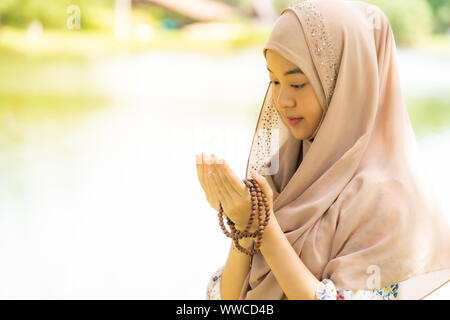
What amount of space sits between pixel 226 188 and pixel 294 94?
23 cm

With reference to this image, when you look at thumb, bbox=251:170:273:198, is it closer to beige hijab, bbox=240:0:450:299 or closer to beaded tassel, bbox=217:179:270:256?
beaded tassel, bbox=217:179:270:256

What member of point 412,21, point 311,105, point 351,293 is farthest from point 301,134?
point 412,21

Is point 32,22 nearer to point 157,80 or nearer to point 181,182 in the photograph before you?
point 157,80

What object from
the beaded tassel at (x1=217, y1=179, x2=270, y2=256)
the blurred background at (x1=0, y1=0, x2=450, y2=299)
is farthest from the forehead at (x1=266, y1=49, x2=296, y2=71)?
the blurred background at (x1=0, y1=0, x2=450, y2=299)

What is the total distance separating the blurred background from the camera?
2760mm

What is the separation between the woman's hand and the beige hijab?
0.13m

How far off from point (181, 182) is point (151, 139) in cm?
40

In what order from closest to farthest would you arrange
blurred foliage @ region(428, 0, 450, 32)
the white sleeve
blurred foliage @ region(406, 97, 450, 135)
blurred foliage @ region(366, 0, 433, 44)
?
1. the white sleeve
2. blurred foliage @ region(366, 0, 433, 44)
3. blurred foliage @ region(428, 0, 450, 32)
4. blurred foliage @ region(406, 97, 450, 135)

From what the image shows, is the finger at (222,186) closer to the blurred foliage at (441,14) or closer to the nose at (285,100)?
the nose at (285,100)

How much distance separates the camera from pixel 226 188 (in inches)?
38.0

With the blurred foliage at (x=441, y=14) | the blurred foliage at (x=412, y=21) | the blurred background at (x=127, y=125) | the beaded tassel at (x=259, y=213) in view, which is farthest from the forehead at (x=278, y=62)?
the blurred foliage at (x=441, y=14)

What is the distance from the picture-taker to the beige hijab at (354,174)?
1.04m

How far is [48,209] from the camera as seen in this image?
3152 millimetres
